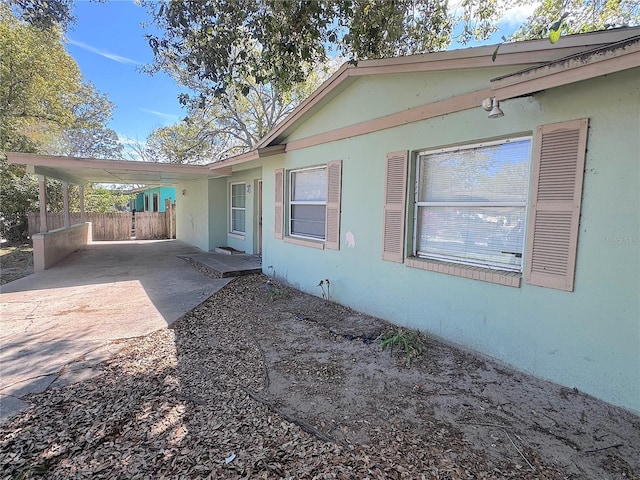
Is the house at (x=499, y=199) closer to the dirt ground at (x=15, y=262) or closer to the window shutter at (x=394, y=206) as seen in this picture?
the window shutter at (x=394, y=206)

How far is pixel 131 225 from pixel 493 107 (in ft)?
55.3

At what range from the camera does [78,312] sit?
5230 millimetres

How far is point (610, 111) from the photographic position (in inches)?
104

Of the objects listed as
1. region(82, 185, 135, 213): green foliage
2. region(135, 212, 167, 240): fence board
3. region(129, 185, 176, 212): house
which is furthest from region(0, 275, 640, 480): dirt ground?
region(82, 185, 135, 213): green foliage

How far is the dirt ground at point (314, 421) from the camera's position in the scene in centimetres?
212

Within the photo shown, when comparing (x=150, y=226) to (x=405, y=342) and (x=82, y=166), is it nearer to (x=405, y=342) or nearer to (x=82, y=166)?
(x=82, y=166)

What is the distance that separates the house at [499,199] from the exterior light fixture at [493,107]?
18 mm

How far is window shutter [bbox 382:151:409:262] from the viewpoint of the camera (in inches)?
175

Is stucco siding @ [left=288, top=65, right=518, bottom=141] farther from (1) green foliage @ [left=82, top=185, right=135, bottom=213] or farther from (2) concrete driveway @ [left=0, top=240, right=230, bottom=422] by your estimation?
(1) green foliage @ [left=82, top=185, right=135, bottom=213]

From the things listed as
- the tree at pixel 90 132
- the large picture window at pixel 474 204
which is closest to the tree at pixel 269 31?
the large picture window at pixel 474 204

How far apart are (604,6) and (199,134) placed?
17859 mm

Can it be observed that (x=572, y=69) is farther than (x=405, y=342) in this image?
No

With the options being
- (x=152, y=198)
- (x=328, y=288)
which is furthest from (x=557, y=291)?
(x=152, y=198)

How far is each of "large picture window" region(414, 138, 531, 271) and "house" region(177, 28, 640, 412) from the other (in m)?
0.01
